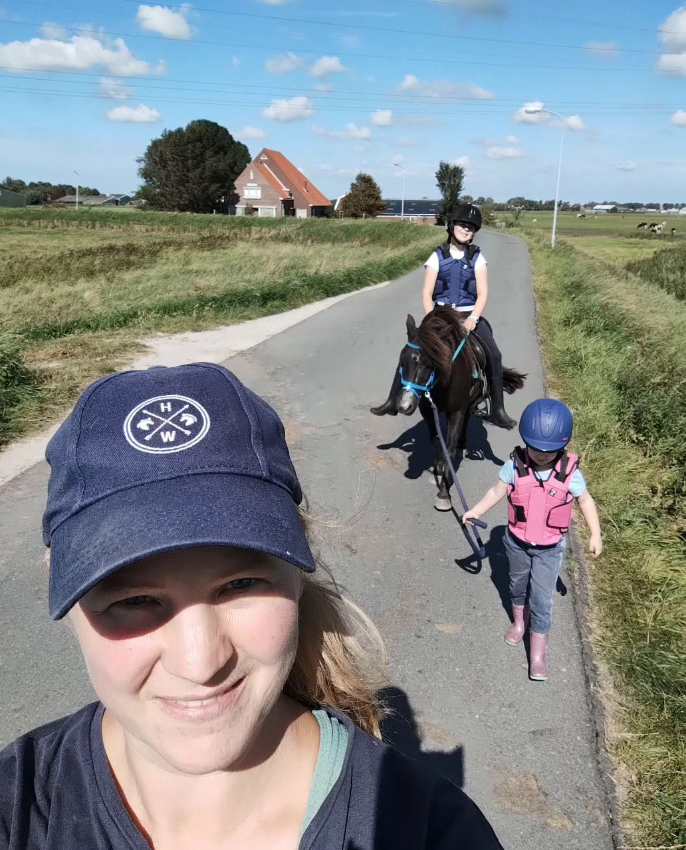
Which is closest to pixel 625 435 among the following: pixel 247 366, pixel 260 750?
pixel 247 366

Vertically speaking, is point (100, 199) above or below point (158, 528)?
above

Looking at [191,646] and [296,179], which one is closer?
[191,646]

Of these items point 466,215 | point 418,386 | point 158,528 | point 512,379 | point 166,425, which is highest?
point 466,215

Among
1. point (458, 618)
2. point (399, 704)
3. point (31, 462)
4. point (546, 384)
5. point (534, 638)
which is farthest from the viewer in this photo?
point (546, 384)

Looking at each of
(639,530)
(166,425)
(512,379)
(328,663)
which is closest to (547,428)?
(639,530)

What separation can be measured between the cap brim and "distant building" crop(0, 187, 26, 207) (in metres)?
101

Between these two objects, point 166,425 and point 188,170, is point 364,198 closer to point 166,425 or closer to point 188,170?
point 188,170

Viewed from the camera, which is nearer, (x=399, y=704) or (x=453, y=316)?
(x=399, y=704)

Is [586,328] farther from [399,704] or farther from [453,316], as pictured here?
[399,704]

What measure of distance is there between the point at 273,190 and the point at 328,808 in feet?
255

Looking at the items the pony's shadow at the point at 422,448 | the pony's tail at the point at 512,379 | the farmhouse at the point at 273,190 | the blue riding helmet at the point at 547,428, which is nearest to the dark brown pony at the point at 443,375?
the pony's shadow at the point at 422,448

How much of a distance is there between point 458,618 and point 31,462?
13.3ft

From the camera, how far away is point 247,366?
9477mm

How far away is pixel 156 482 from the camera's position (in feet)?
3.04
